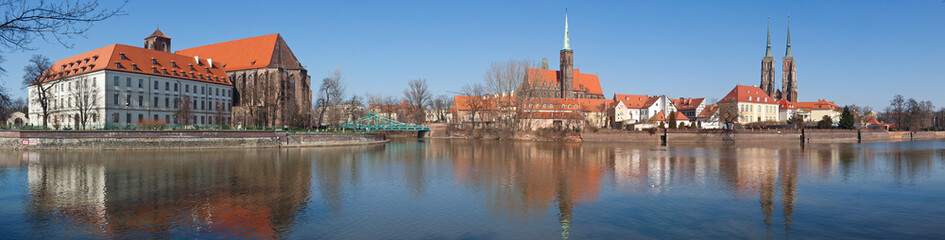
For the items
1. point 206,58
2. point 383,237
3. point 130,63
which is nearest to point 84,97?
point 130,63

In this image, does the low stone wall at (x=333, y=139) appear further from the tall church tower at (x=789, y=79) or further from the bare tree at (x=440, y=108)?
the tall church tower at (x=789, y=79)

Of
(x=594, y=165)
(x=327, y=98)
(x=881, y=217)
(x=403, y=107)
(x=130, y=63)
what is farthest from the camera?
(x=403, y=107)

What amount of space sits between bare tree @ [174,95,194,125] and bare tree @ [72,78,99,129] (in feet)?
23.3

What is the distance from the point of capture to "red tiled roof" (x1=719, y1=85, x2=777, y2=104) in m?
84.6

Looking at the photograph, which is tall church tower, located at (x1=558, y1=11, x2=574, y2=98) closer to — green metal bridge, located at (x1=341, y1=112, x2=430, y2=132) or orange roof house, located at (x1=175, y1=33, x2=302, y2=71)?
green metal bridge, located at (x1=341, y1=112, x2=430, y2=132)

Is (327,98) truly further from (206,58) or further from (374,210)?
(374,210)

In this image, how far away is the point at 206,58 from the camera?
69750mm

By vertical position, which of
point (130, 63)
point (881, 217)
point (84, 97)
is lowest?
point (881, 217)

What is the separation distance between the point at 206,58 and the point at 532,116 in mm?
44089

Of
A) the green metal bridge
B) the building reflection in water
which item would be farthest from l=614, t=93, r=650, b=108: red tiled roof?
the building reflection in water

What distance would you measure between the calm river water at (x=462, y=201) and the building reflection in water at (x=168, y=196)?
6 centimetres

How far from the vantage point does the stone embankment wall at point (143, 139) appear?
123 feet

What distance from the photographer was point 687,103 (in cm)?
9300

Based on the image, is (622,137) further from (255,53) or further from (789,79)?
(789,79)
